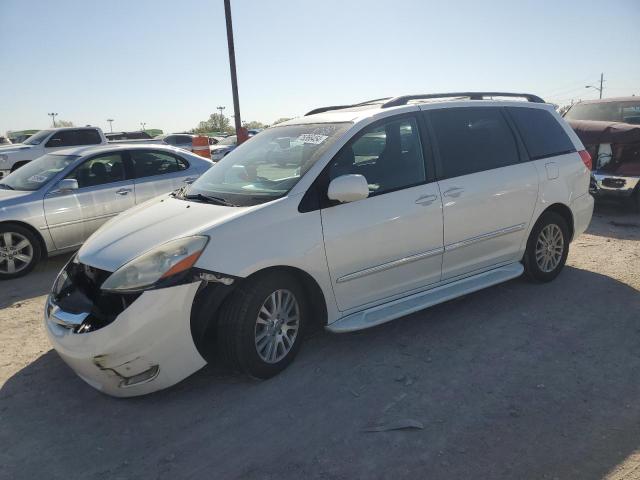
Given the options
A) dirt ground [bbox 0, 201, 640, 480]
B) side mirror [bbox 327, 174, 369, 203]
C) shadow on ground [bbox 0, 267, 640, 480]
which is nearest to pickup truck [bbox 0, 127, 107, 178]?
dirt ground [bbox 0, 201, 640, 480]

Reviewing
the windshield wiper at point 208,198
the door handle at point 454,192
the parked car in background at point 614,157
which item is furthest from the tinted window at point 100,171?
the parked car in background at point 614,157

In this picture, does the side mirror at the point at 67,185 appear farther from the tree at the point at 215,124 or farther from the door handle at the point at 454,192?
the tree at the point at 215,124

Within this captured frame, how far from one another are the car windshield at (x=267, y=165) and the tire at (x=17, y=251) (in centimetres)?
304

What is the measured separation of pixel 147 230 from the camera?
3.44 m

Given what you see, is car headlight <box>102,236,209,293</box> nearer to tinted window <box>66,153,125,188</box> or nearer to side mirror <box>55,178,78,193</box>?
side mirror <box>55,178,78,193</box>

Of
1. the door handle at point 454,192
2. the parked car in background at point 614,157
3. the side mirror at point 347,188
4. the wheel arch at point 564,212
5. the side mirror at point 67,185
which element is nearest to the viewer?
the side mirror at point 347,188

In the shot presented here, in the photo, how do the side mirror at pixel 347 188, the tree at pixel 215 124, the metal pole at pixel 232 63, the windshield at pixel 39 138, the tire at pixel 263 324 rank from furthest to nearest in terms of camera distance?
the tree at pixel 215 124 < the windshield at pixel 39 138 < the metal pole at pixel 232 63 < the side mirror at pixel 347 188 < the tire at pixel 263 324

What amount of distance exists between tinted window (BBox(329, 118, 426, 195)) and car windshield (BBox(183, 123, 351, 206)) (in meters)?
0.16

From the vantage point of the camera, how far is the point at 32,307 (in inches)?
198

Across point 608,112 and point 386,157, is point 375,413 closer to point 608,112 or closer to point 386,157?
point 386,157

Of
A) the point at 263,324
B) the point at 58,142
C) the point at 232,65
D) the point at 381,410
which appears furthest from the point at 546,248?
the point at 58,142

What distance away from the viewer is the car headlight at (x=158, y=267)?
3.00 m

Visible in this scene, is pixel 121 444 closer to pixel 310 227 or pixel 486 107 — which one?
pixel 310 227

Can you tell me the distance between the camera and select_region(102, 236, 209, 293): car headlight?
3.00m
